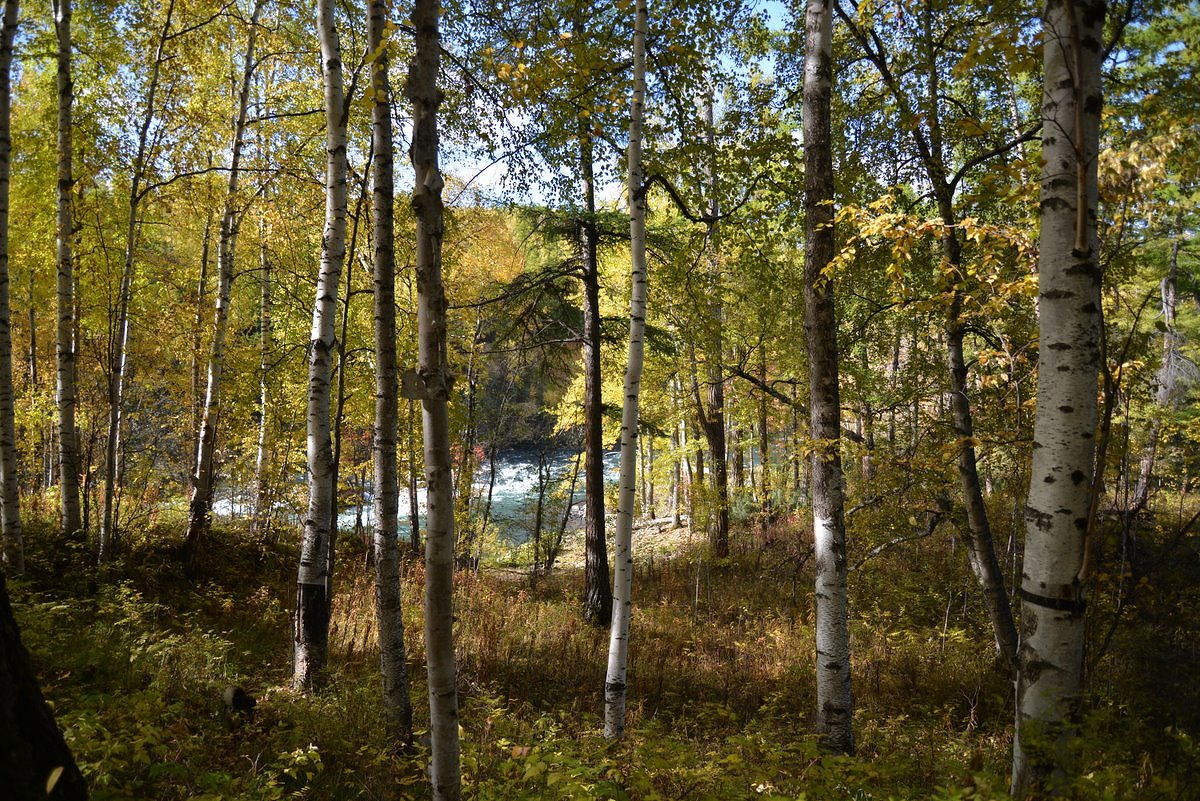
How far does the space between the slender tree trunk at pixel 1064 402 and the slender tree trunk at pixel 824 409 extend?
1772 millimetres

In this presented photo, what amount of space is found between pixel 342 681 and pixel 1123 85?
7.56 m

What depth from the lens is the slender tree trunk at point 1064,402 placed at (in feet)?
8.18

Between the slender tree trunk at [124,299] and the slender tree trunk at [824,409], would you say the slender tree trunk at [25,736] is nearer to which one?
the slender tree trunk at [824,409]

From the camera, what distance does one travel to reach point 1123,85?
402 cm

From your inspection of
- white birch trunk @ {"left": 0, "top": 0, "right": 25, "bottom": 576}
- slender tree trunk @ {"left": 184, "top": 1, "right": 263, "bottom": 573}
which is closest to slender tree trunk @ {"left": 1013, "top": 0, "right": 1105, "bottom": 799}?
white birch trunk @ {"left": 0, "top": 0, "right": 25, "bottom": 576}

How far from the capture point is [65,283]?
678 centimetres

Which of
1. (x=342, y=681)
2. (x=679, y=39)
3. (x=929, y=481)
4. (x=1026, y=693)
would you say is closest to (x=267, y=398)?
(x=342, y=681)

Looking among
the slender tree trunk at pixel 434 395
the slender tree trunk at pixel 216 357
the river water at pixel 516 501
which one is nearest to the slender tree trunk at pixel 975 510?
the slender tree trunk at pixel 434 395

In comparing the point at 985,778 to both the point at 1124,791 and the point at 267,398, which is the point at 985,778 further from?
the point at 267,398

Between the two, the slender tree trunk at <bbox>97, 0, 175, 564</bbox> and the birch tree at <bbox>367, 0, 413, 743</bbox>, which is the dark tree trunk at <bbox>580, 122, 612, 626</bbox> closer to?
the birch tree at <bbox>367, 0, 413, 743</bbox>

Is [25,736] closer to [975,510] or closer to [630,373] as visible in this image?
[630,373]

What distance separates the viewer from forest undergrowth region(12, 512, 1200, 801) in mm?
3129

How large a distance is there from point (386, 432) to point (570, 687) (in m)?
3.80

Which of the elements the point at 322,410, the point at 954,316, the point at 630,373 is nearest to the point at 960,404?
the point at 954,316
